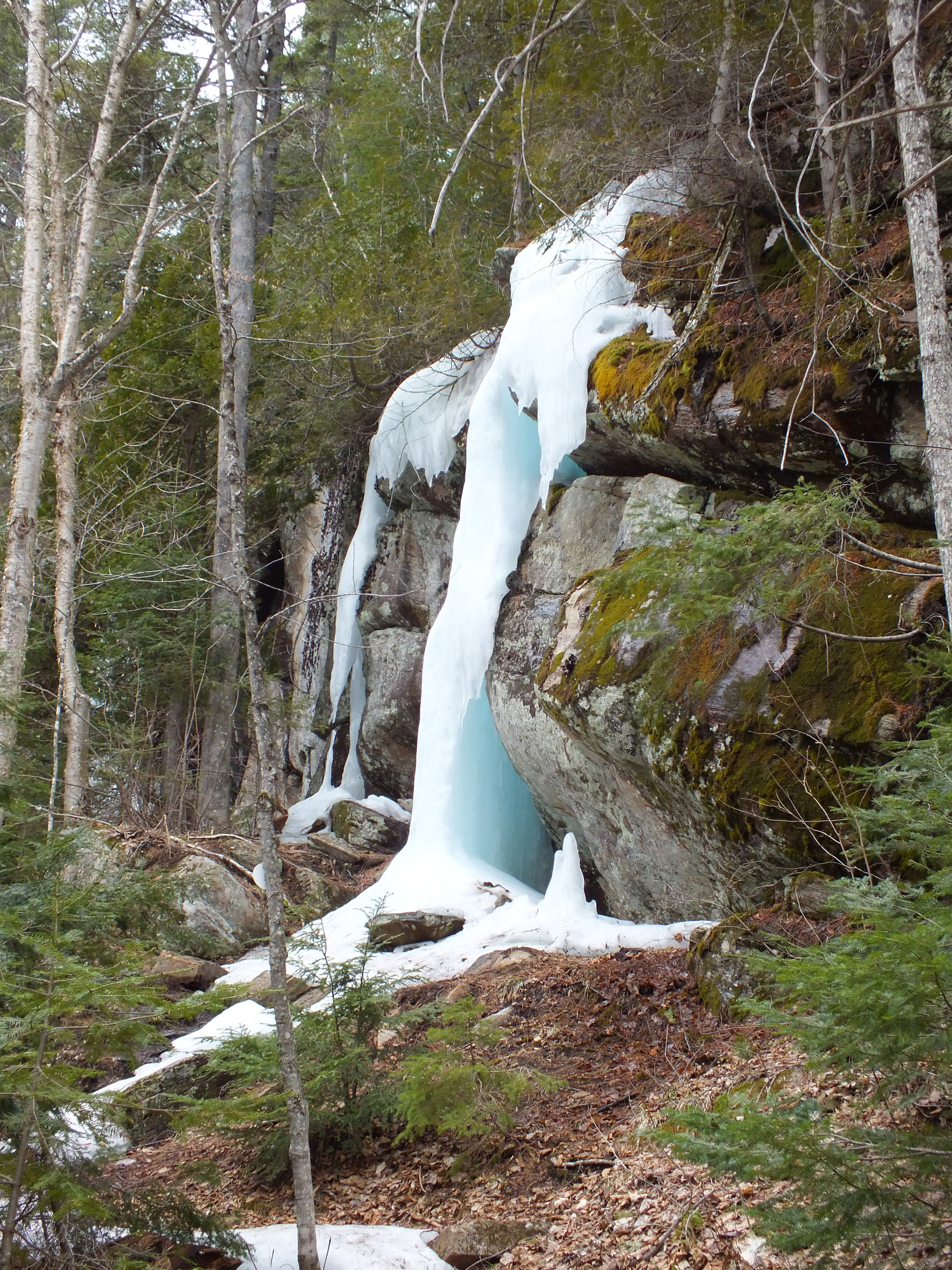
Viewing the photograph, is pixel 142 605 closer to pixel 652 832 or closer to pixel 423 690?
pixel 423 690

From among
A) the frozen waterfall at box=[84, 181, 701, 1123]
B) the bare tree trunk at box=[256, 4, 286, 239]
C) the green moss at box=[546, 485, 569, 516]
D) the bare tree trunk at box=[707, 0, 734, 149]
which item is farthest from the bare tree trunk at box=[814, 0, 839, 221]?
the bare tree trunk at box=[256, 4, 286, 239]

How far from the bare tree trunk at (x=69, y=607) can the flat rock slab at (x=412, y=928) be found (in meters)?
3.11

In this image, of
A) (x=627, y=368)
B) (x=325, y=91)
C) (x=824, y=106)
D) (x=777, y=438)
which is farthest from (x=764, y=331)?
(x=325, y=91)

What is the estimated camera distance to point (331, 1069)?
12.3 ft

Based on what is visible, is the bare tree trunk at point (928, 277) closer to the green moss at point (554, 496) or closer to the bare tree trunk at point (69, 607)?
the green moss at point (554, 496)

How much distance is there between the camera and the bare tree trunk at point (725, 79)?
648 centimetres

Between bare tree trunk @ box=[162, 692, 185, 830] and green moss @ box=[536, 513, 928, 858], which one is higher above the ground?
green moss @ box=[536, 513, 928, 858]

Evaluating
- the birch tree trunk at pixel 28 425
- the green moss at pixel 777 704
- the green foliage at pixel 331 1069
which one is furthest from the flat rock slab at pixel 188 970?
the green moss at pixel 777 704

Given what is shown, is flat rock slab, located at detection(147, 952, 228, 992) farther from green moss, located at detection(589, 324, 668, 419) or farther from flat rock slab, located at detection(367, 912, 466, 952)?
green moss, located at detection(589, 324, 668, 419)

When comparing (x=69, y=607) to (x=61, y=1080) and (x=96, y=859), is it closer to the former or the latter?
(x=96, y=859)

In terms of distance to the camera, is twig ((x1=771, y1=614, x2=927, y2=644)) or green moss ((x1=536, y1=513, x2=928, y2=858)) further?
green moss ((x1=536, y1=513, x2=928, y2=858))

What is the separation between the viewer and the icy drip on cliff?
25.0 ft

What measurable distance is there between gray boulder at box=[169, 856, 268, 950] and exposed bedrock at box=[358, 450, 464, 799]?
3.02m

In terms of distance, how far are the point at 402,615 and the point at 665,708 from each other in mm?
6484
